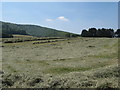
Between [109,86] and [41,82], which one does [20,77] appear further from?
[109,86]

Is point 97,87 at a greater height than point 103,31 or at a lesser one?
lesser

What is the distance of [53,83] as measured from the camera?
40.2 feet

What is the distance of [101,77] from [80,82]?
7.93 ft

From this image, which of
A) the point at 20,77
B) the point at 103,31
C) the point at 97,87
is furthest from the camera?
the point at 103,31

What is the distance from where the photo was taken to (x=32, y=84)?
1266 centimetres

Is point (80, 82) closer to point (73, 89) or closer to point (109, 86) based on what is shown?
point (73, 89)

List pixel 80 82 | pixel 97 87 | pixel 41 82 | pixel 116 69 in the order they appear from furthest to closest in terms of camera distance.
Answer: pixel 116 69 < pixel 41 82 < pixel 80 82 < pixel 97 87

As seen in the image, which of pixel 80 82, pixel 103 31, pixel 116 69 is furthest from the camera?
pixel 103 31

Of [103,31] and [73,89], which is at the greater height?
[103,31]

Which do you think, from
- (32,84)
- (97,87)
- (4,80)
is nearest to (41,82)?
(32,84)

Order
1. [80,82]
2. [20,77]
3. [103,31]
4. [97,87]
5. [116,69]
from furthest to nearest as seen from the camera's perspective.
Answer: [103,31] → [116,69] → [20,77] → [80,82] → [97,87]

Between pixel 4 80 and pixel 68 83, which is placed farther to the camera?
pixel 4 80

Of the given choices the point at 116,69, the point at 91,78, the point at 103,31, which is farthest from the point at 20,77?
the point at 103,31

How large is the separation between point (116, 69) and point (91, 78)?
3213mm
